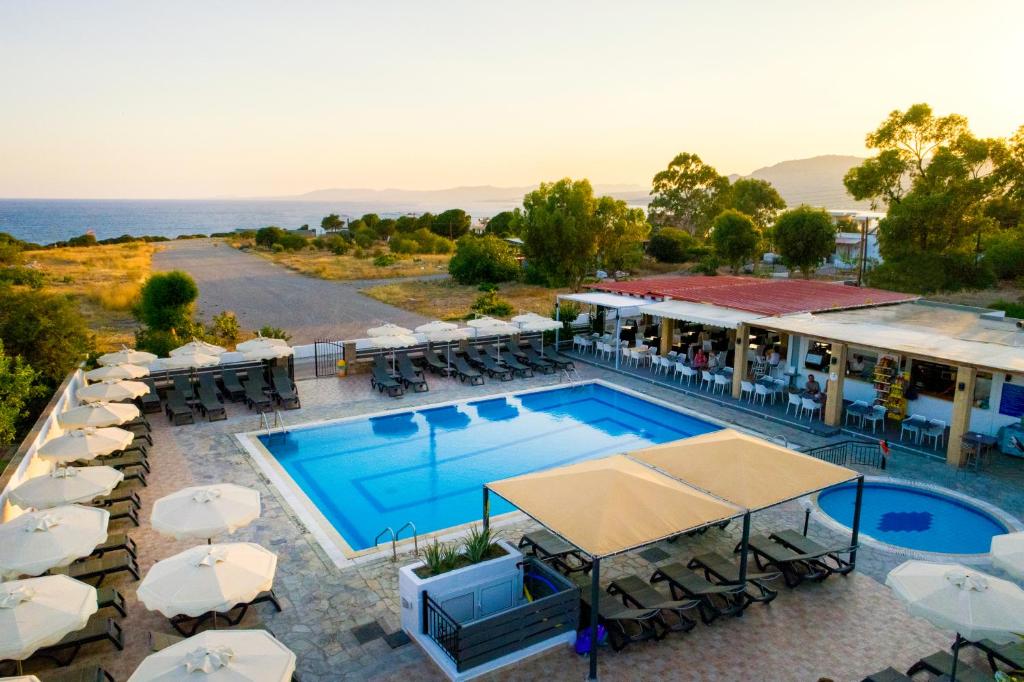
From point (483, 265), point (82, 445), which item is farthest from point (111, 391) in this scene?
point (483, 265)

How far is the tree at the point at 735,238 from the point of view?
42.8 m

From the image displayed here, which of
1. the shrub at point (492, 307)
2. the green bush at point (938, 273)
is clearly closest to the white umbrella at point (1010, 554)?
the green bush at point (938, 273)

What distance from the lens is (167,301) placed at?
22906 millimetres

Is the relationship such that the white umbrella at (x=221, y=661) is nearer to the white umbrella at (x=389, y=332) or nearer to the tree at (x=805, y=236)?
the white umbrella at (x=389, y=332)

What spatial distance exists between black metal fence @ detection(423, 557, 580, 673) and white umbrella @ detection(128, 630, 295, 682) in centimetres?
177

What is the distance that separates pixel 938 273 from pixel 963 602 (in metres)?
24.4

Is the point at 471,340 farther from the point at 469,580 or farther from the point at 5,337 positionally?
the point at 469,580

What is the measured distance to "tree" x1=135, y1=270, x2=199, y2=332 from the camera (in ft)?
74.5

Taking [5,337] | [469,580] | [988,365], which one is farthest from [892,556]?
[5,337]

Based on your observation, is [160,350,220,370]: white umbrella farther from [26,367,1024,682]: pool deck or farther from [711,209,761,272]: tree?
[711,209,761,272]: tree

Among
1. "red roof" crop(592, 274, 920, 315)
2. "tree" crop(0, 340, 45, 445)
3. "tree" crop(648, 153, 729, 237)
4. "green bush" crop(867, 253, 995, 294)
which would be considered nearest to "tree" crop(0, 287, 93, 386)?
"tree" crop(0, 340, 45, 445)

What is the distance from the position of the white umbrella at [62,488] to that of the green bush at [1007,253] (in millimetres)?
32837

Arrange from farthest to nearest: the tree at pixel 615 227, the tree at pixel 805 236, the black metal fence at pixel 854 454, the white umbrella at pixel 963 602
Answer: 1. the tree at pixel 805 236
2. the tree at pixel 615 227
3. the black metal fence at pixel 854 454
4. the white umbrella at pixel 963 602

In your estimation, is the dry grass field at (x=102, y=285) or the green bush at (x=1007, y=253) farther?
the green bush at (x=1007, y=253)
